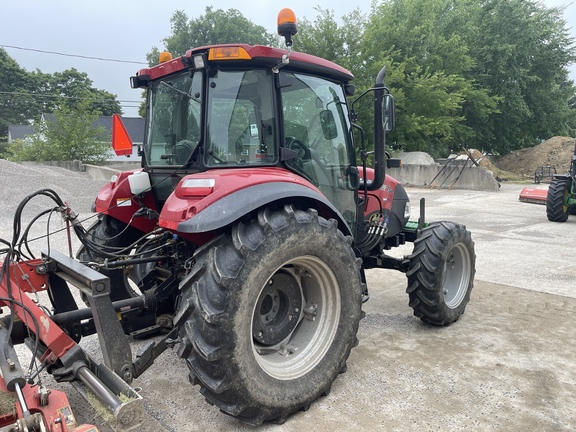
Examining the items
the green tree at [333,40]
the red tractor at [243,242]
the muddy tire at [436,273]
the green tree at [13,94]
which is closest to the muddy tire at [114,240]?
the red tractor at [243,242]

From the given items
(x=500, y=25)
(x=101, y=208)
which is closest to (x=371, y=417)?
(x=101, y=208)

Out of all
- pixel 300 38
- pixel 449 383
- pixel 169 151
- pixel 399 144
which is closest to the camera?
pixel 449 383

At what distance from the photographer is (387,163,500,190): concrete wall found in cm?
1733

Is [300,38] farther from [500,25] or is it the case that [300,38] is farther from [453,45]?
[500,25]

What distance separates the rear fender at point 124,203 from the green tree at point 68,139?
17.6 meters

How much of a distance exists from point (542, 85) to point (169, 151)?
29.4m

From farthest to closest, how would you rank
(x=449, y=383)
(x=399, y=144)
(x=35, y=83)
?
(x=35, y=83), (x=399, y=144), (x=449, y=383)

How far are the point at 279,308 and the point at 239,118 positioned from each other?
1262 mm

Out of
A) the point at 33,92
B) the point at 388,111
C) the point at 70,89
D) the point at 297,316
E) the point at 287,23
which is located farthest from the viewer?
the point at 70,89

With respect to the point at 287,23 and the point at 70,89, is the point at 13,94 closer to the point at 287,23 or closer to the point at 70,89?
the point at 70,89

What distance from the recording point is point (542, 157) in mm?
24672

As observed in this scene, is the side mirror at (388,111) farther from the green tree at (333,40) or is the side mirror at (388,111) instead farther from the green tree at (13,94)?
the green tree at (13,94)

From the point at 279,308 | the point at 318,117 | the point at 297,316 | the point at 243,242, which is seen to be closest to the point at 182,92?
the point at 318,117

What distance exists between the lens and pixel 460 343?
3590 millimetres
